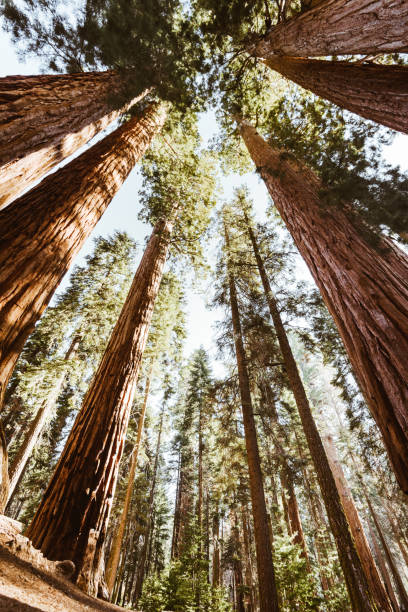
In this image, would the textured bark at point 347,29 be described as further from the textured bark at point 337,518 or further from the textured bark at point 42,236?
the textured bark at point 337,518

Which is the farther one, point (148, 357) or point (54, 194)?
point (148, 357)

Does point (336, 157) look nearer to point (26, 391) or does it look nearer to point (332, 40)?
point (332, 40)

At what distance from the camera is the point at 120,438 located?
257 centimetres

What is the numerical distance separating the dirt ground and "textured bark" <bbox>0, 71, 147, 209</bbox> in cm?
205

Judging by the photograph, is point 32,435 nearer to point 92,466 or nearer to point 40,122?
point 92,466

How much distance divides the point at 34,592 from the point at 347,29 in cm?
501

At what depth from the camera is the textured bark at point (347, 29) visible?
223 cm

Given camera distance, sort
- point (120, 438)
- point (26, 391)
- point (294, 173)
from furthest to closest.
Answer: point (26, 391) → point (294, 173) → point (120, 438)

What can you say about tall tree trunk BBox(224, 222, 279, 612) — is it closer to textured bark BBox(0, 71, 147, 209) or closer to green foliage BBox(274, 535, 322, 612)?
green foliage BBox(274, 535, 322, 612)

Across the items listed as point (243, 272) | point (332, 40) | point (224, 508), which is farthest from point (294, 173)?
point (224, 508)

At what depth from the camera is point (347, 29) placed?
264 cm

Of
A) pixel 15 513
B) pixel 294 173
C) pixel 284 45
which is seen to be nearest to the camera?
pixel 294 173

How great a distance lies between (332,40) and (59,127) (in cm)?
315

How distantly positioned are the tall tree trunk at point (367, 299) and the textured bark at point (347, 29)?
1399 millimetres
